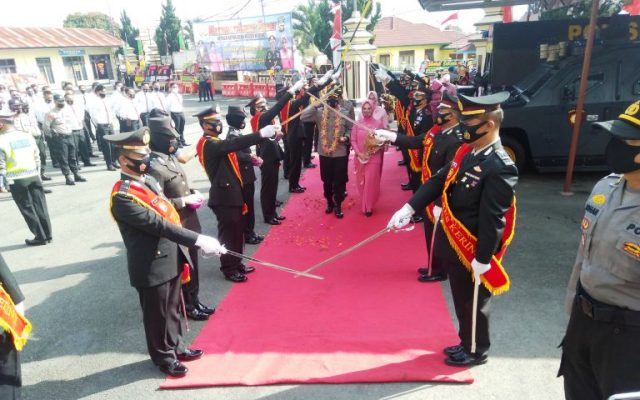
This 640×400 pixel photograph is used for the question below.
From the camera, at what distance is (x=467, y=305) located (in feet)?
9.98

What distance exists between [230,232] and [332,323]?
1503 millimetres

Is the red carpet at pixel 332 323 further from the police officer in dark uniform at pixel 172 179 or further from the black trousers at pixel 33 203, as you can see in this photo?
the black trousers at pixel 33 203

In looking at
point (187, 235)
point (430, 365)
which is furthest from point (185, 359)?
point (430, 365)

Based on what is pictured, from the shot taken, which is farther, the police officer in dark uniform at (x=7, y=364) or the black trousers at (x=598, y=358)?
the police officer in dark uniform at (x=7, y=364)

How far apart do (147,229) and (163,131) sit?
3.96 feet

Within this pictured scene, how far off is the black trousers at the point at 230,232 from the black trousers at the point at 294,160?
10.4ft

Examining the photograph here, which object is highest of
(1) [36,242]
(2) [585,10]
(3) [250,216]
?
(2) [585,10]

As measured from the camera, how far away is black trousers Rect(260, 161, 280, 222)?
610 centimetres

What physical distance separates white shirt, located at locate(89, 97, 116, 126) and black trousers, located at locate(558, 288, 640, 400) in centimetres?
1068

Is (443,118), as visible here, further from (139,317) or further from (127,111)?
(127,111)

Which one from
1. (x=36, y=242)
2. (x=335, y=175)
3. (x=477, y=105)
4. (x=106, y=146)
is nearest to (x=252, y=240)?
(x=335, y=175)

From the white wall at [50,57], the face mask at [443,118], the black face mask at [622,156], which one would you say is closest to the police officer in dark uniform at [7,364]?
the black face mask at [622,156]

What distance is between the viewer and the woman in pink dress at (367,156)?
19.6 ft

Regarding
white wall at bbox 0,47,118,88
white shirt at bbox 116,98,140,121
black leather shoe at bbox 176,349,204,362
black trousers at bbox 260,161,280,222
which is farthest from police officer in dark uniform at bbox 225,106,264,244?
white wall at bbox 0,47,118,88
